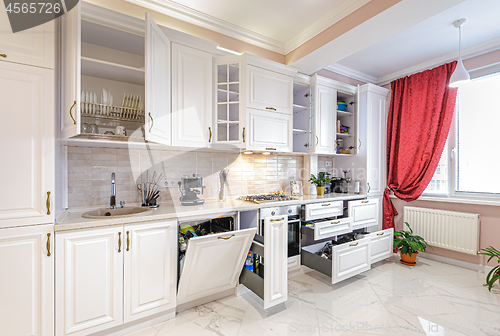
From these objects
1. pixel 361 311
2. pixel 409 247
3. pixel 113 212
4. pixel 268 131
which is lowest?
pixel 361 311

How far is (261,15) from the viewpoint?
94.8 inches

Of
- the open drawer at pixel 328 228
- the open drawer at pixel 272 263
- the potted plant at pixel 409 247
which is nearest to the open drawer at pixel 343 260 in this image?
the open drawer at pixel 328 228

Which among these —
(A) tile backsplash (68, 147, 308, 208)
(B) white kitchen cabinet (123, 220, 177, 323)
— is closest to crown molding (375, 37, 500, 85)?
(A) tile backsplash (68, 147, 308, 208)

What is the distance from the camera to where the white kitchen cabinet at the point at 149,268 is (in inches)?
67.1

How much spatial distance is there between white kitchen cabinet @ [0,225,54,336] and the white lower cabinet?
53 mm

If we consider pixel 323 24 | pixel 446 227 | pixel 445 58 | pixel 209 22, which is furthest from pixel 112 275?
Result: pixel 445 58

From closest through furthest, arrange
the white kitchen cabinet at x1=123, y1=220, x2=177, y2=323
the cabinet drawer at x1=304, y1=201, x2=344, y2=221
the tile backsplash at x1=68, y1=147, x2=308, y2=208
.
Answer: the white kitchen cabinet at x1=123, y1=220, x2=177, y2=323 < the tile backsplash at x1=68, y1=147, x2=308, y2=208 < the cabinet drawer at x1=304, y1=201, x2=344, y2=221

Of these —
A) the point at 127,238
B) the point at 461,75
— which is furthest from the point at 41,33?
Result: the point at 461,75

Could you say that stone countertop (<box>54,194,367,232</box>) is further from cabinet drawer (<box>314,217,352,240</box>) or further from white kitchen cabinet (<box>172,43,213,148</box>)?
white kitchen cabinet (<box>172,43,213,148</box>)

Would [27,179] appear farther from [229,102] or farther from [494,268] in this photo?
[494,268]

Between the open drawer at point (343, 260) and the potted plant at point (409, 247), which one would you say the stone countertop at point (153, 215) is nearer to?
the open drawer at point (343, 260)

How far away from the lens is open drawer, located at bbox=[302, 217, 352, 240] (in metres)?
2.56

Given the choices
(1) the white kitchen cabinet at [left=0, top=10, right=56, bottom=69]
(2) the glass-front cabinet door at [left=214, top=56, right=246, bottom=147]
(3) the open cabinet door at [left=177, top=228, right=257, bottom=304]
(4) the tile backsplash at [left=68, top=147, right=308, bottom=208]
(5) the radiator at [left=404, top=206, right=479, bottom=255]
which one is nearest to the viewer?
(1) the white kitchen cabinet at [left=0, top=10, right=56, bottom=69]

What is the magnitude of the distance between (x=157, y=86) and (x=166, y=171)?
841 millimetres
